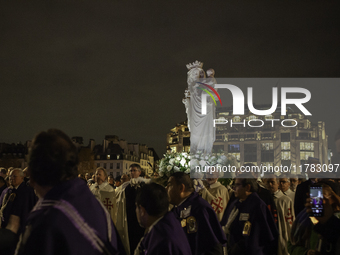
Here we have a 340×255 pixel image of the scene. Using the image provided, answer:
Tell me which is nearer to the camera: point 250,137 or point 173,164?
point 173,164

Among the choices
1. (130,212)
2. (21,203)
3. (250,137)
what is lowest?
(130,212)

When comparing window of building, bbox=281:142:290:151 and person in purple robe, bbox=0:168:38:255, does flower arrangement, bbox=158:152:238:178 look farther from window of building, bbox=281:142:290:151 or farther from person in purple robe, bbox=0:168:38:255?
window of building, bbox=281:142:290:151

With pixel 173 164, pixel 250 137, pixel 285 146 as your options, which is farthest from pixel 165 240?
pixel 250 137

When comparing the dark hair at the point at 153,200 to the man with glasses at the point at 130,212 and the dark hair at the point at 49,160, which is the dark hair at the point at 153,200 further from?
the man with glasses at the point at 130,212

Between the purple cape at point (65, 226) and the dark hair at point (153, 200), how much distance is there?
3.50ft

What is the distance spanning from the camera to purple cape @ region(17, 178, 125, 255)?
1894 mm

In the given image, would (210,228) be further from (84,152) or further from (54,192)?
(84,152)

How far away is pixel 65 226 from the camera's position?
1958 millimetres

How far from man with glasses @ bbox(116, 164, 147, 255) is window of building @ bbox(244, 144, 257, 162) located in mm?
84003

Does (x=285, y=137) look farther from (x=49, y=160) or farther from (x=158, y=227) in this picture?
(x=49, y=160)

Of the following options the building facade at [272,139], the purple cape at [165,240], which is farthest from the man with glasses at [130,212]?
the building facade at [272,139]

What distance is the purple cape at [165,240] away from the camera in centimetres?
304

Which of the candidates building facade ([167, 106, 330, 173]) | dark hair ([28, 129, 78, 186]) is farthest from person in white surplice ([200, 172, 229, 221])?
building facade ([167, 106, 330, 173])

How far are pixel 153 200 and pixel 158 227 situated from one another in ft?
0.79
